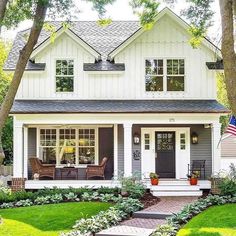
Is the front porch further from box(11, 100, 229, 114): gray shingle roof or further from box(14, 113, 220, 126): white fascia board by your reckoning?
box(11, 100, 229, 114): gray shingle roof

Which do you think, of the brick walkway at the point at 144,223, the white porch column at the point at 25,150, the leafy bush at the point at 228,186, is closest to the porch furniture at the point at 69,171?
the white porch column at the point at 25,150

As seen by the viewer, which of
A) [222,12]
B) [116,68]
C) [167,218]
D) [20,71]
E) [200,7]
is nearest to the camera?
[222,12]

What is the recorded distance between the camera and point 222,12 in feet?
36.5

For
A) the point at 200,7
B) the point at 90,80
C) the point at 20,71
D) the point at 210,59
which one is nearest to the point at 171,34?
the point at 210,59

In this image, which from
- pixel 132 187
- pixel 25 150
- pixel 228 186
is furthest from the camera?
pixel 25 150

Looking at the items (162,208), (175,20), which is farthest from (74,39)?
(162,208)

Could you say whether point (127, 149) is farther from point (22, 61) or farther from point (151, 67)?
point (22, 61)

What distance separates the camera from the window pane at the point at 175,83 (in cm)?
2206

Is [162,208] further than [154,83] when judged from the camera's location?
No

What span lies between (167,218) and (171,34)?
33.4 feet

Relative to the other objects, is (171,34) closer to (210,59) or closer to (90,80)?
(210,59)

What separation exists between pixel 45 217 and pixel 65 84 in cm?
848

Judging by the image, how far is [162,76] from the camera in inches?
867

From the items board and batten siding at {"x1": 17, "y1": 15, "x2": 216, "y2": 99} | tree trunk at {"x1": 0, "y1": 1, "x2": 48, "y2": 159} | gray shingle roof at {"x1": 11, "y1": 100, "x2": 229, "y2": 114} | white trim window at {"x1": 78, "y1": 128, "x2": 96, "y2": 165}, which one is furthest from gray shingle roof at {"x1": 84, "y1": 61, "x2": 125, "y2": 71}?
tree trunk at {"x1": 0, "y1": 1, "x2": 48, "y2": 159}
